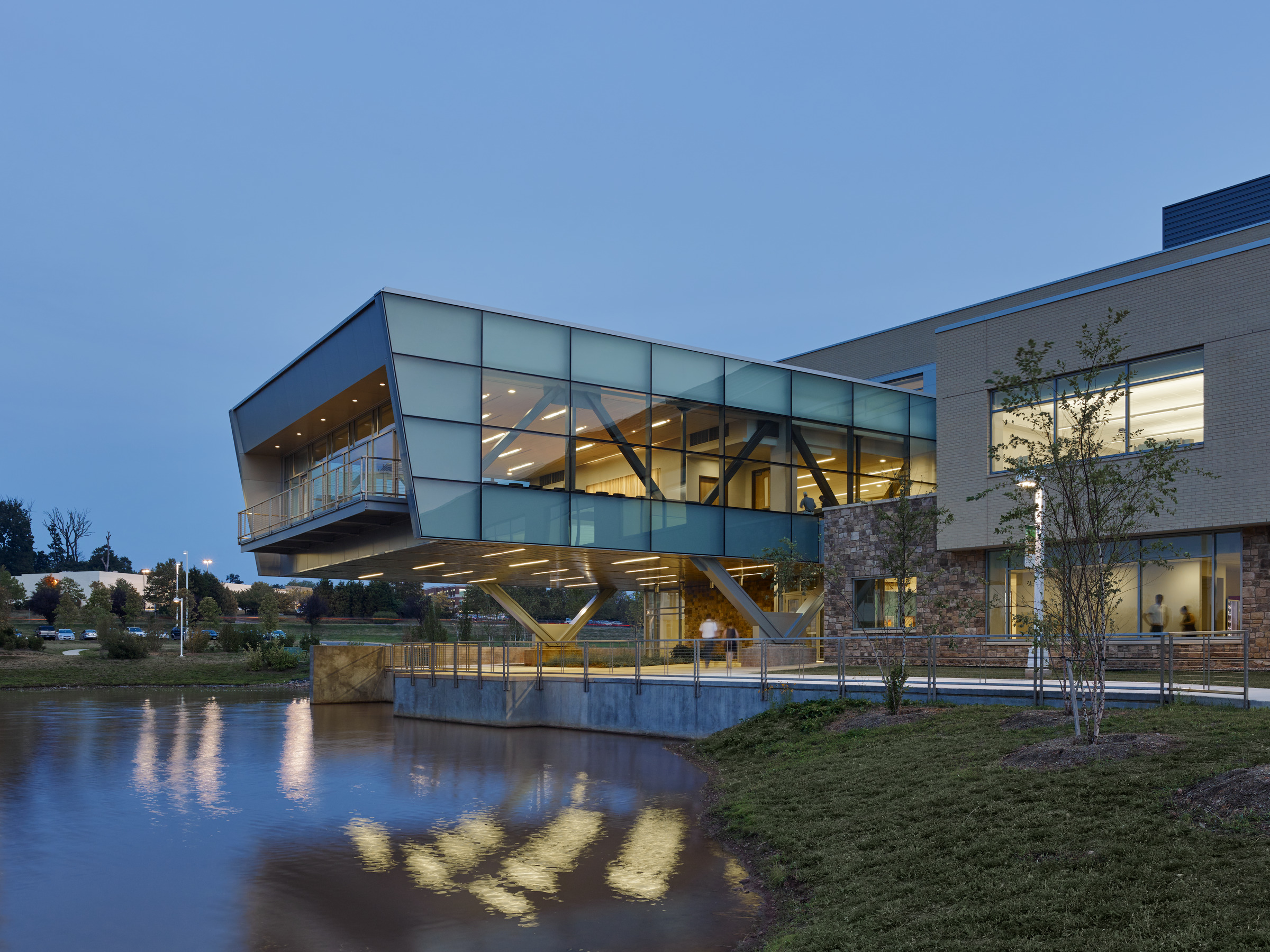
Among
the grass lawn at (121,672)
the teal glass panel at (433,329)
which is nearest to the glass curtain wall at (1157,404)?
the teal glass panel at (433,329)

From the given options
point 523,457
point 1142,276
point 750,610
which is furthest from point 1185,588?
point 523,457

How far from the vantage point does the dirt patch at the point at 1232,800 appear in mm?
8305

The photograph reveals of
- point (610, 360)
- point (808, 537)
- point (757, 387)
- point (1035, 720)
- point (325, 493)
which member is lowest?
point (1035, 720)

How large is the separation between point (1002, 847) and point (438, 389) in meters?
21.3

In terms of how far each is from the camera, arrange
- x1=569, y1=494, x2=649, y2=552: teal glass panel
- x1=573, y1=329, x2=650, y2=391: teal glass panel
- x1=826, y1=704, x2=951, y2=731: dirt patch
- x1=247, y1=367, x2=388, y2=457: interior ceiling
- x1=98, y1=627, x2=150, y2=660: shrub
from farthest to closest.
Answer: x1=98, y1=627, x2=150, y2=660: shrub → x1=247, y1=367, x2=388, y2=457: interior ceiling → x1=573, y1=329, x2=650, y2=391: teal glass panel → x1=569, y1=494, x2=649, y2=552: teal glass panel → x1=826, y1=704, x2=951, y2=731: dirt patch

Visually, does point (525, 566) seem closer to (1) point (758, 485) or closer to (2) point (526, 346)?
(1) point (758, 485)

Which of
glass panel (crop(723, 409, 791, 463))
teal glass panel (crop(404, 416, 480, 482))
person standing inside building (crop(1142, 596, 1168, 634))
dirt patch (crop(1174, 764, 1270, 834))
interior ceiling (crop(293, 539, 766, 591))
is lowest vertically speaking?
dirt patch (crop(1174, 764, 1270, 834))

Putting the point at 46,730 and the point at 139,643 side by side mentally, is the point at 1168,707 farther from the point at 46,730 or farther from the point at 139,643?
the point at 139,643

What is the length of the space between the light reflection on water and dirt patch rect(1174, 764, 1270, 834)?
3.95 m

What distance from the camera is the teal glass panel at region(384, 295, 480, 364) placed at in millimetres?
27484

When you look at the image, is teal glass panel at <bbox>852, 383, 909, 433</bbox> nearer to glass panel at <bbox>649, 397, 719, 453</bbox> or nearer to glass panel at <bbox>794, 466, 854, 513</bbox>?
glass panel at <bbox>794, 466, 854, 513</bbox>

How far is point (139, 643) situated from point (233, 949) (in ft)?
193

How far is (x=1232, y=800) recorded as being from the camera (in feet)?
28.9

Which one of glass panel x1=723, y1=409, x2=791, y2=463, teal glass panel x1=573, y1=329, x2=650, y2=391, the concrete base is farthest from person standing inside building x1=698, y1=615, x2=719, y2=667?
the concrete base
